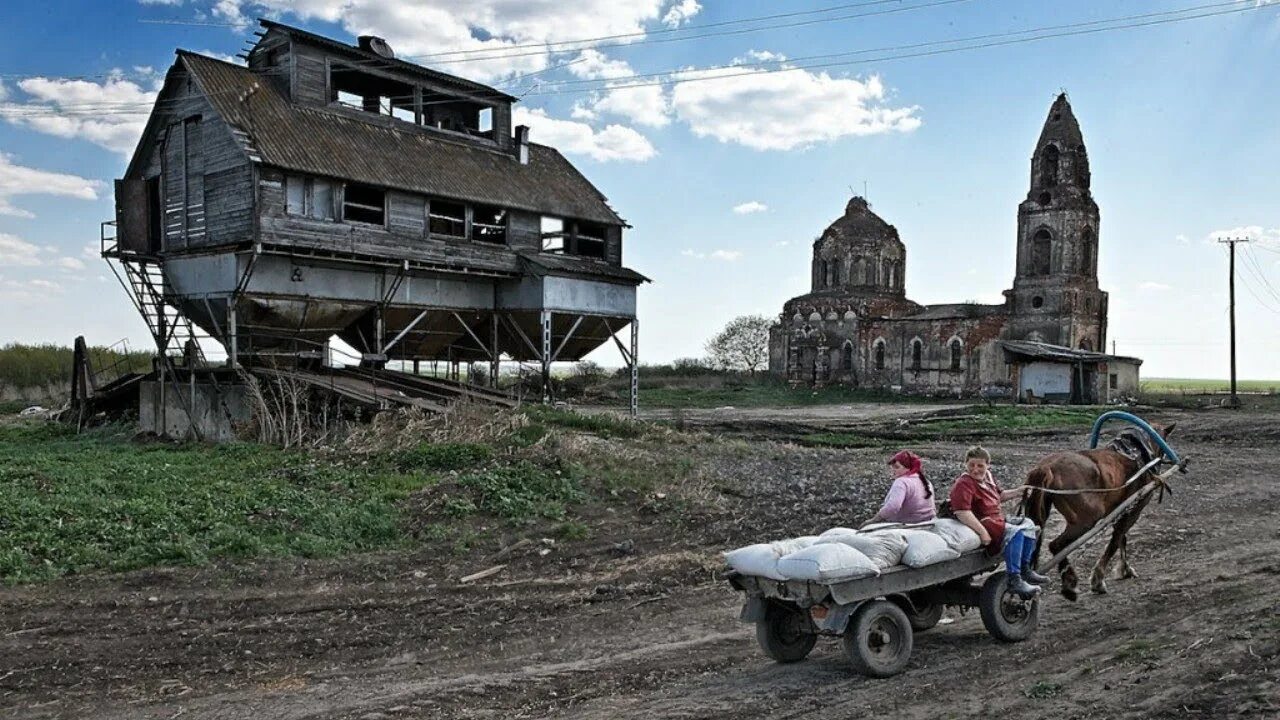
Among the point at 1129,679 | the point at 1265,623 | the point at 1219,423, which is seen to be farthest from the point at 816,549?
the point at 1219,423

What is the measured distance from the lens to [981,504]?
7.75 m

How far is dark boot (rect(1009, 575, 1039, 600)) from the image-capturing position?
7.51m

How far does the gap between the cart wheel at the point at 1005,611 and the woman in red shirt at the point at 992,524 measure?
0.36ft

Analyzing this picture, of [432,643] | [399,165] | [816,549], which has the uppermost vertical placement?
A: [399,165]

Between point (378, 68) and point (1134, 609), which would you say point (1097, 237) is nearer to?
point (378, 68)

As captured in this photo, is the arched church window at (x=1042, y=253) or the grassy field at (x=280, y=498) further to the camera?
the arched church window at (x=1042, y=253)

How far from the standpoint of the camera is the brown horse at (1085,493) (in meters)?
8.80

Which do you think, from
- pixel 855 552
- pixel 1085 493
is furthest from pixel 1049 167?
pixel 855 552

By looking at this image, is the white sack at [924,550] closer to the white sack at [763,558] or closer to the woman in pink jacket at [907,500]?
the woman in pink jacket at [907,500]

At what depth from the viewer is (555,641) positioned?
26.7ft

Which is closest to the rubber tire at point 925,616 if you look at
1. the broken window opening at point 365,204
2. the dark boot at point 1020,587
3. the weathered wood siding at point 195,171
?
the dark boot at point 1020,587

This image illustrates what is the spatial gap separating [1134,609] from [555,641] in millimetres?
5176

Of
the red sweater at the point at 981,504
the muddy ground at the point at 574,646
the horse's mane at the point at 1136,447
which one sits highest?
the horse's mane at the point at 1136,447

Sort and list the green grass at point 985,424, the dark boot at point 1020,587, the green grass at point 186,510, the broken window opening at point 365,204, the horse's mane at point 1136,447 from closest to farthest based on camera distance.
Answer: the dark boot at point 1020,587
the horse's mane at point 1136,447
the green grass at point 186,510
the broken window opening at point 365,204
the green grass at point 985,424
